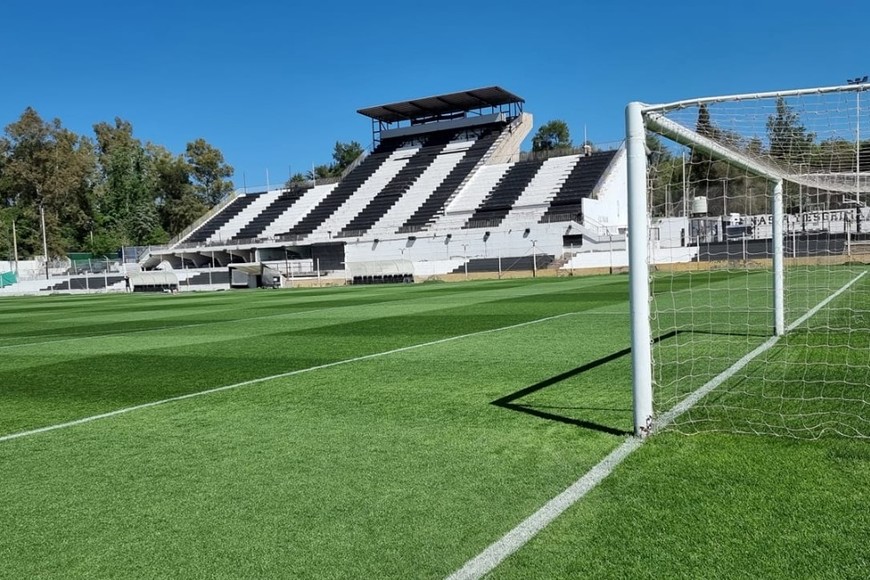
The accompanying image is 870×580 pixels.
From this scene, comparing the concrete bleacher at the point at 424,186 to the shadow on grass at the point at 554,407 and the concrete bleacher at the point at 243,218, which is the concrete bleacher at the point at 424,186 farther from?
the shadow on grass at the point at 554,407

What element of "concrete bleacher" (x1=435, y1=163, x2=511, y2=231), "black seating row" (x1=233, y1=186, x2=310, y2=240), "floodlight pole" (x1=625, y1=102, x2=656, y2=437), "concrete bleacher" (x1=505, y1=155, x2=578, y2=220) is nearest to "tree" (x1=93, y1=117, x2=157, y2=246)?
"black seating row" (x1=233, y1=186, x2=310, y2=240)

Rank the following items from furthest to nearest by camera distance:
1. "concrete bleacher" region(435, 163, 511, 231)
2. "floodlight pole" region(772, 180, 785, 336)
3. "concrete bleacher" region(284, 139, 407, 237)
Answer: "concrete bleacher" region(284, 139, 407, 237) < "concrete bleacher" region(435, 163, 511, 231) < "floodlight pole" region(772, 180, 785, 336)

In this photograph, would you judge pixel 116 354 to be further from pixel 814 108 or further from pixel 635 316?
pixel 814 108

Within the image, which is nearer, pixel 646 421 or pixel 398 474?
pixel 398 474

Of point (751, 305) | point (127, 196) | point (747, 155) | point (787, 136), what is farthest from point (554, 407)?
point (127, 196)

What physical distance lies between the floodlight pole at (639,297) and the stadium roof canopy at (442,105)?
169 ft

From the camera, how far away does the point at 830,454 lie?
12.3 ft

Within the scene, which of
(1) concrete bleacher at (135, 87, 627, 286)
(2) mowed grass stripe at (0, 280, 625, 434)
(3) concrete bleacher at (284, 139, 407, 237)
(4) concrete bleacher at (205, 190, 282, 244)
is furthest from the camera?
(4) concrete bleacher at (205, 190, 282, 244)

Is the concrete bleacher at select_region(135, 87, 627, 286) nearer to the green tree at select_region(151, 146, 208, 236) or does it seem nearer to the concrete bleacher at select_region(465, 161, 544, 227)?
the concrete bleacher at select_region(465, 161, 544, 227)

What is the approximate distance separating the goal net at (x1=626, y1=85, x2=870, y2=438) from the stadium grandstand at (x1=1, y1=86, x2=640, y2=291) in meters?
25.9

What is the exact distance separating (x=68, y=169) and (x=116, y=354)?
73.9 meters

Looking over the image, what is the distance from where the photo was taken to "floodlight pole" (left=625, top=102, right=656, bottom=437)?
4.27 meters

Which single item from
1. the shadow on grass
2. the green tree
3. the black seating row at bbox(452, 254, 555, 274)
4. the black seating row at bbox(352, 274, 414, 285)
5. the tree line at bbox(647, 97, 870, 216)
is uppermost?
the green tree

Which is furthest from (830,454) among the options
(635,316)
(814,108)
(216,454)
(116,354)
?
(116,354)
